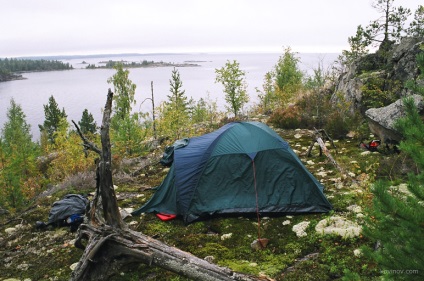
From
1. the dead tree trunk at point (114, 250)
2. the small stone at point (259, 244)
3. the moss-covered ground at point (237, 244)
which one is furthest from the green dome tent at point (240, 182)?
the dead tree trunk at point (114, 250)

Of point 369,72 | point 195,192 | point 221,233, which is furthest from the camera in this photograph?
point 369,72

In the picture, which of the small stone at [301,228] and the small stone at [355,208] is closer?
the small stone at [301,228]

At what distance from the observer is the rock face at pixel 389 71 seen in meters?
12.2

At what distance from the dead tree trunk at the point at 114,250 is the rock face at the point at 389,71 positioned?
950 cm

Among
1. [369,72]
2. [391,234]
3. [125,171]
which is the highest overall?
[369,72]

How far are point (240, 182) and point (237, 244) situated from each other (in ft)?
5.55

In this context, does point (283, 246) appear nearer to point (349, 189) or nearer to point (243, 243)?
point (243, 243)

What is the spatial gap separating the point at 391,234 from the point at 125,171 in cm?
1072

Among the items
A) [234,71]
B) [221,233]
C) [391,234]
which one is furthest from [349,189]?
[234,71]

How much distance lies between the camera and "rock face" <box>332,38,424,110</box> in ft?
40.2

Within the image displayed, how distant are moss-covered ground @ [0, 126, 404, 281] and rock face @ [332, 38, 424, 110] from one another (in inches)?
196

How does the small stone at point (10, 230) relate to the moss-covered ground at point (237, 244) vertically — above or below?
below

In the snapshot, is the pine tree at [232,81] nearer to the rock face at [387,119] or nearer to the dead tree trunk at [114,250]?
the rock face at [387,119]

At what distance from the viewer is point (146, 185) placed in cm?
1062
